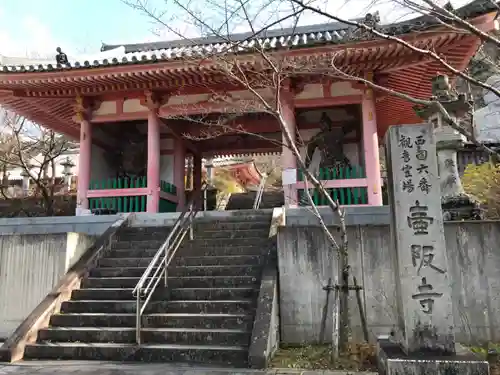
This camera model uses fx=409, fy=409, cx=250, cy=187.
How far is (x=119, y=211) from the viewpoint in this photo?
10719 mm

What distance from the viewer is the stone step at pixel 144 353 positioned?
542 cm

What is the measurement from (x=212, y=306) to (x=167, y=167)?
7244 millimetres

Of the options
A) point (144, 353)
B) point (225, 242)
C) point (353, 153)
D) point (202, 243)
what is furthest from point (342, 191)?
point (144, 353)

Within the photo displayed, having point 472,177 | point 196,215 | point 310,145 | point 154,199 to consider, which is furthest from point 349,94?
point 154,199

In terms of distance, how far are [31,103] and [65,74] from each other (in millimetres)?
2839

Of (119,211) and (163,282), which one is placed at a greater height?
(119,211)

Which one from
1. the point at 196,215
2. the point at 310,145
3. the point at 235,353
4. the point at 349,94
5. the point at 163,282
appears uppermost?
the point at 349,94

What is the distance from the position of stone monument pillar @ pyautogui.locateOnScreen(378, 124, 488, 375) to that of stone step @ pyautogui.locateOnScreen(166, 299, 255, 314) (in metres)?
2.28

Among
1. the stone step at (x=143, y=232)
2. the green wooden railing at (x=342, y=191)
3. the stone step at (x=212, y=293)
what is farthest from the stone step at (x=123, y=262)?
the green wooden railing at (x=342, y=191)

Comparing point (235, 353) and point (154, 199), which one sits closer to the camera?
point (235, 353)

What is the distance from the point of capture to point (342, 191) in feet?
32.1

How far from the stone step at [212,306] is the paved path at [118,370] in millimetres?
1196

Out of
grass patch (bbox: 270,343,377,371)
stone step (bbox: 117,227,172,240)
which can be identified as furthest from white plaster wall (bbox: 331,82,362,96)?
grass patch (bbox: 270,343,377,371)

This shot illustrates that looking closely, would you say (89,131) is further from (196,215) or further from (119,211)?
(196,215)
